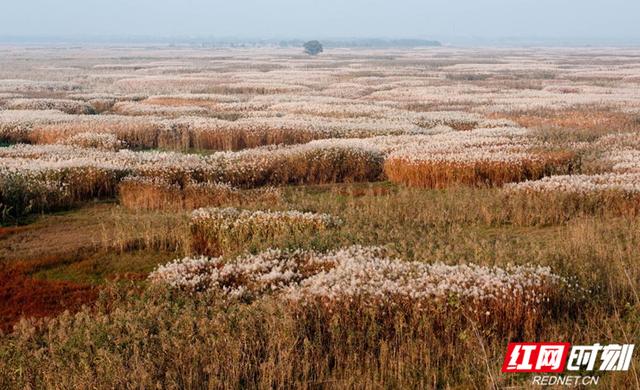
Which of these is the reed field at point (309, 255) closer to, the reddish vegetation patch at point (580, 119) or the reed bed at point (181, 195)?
the reed bed at point (181, 195)

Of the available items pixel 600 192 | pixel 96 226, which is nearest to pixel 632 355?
pixel 600 192

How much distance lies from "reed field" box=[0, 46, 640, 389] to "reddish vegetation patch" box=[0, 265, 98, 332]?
6 centimetres

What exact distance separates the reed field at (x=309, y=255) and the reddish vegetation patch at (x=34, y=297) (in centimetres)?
6

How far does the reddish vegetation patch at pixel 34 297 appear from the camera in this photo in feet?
45.5

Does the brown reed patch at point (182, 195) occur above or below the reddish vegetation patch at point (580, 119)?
above

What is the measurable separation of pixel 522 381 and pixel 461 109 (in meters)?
50.3

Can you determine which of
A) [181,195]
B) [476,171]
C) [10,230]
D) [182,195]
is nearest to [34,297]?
[10,230]

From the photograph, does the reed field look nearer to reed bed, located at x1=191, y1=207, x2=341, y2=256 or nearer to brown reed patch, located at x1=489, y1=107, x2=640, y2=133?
reed bed, located at x1=191, y1=207, x2=341, y2=256

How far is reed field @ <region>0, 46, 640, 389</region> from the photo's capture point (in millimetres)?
9922

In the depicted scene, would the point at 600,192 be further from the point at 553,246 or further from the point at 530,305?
the point at 530,305

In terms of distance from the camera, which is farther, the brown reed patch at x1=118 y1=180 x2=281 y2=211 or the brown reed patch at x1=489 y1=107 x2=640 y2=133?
the brown reed patch at x1=489 y1=107 x2=640 y2=133

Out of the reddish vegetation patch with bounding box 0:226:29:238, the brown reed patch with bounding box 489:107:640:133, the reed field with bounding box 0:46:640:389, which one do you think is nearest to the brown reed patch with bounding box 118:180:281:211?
the reed field with bounding box 0:46:640:389

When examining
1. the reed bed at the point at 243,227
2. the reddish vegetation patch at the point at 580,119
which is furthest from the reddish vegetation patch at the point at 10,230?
the reddish vegetation patch at the point at 580,119

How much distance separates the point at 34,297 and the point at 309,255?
18.2 ft
